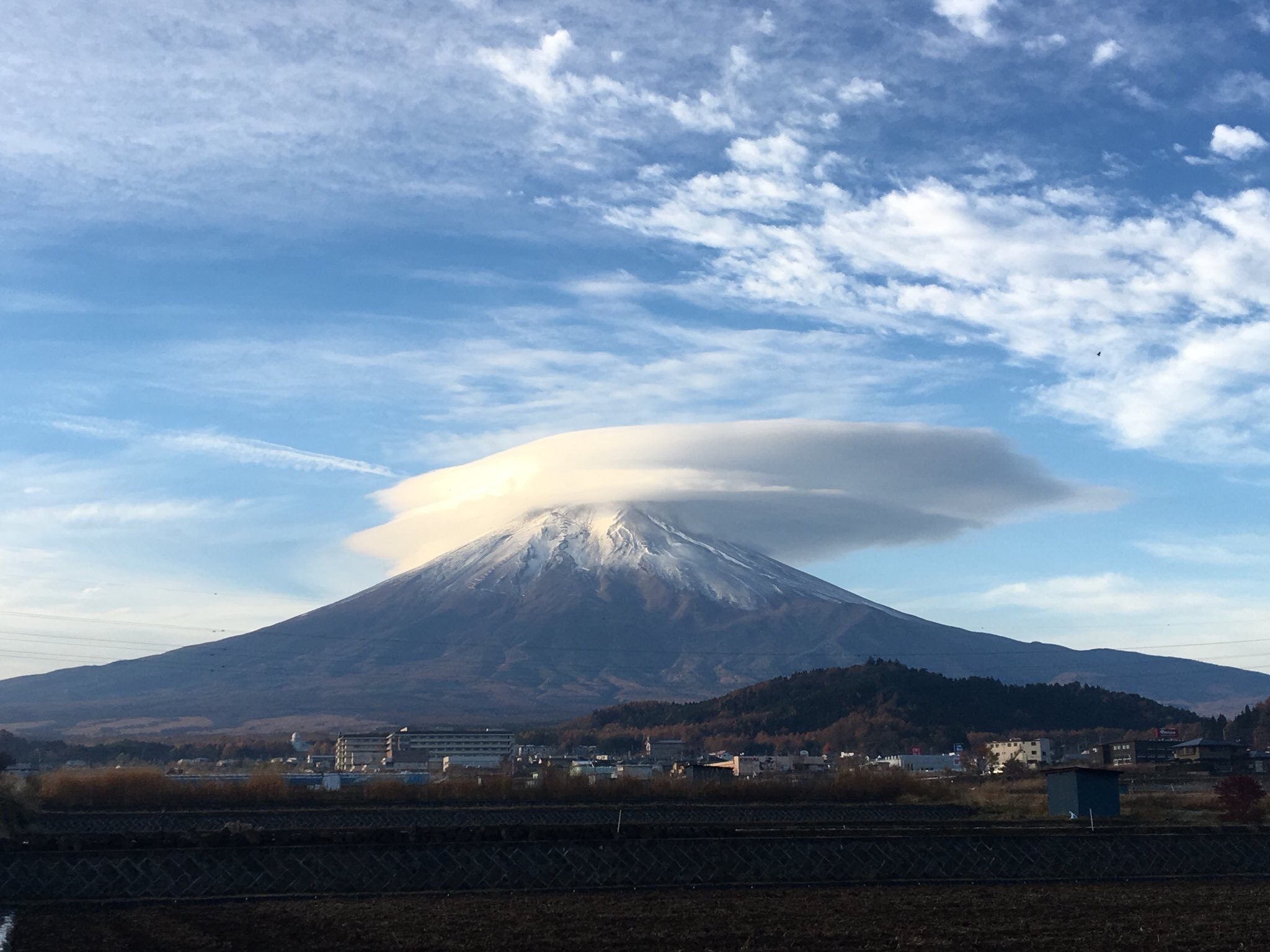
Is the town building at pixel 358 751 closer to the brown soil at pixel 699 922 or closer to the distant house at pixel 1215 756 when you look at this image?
the distant house at pixel 1215 756

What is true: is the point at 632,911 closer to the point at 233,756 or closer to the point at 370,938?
the point at 370,938

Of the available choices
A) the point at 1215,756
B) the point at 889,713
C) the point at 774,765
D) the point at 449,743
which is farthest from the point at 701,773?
the point at 449,743

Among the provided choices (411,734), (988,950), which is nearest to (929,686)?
(411,734)

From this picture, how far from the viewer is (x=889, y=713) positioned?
16288 cm

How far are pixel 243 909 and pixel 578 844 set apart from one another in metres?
8.21

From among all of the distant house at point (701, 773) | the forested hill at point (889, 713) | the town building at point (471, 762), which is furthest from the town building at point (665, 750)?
the distant house at point (701, 773)

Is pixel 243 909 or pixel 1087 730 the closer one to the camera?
pixel 243 909

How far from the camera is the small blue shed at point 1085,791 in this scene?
50094 mm

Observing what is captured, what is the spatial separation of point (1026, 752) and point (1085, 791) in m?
75.4

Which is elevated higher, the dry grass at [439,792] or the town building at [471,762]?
the dry grass at [439,792]

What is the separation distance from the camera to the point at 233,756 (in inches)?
6585

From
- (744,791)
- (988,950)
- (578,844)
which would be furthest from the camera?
(744,791)

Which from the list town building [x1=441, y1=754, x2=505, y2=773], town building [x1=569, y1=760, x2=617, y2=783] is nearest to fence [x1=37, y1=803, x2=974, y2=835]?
town building [x1=569, y1=760, x2=617, y2=783]

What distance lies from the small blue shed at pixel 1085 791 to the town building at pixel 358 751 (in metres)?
111
